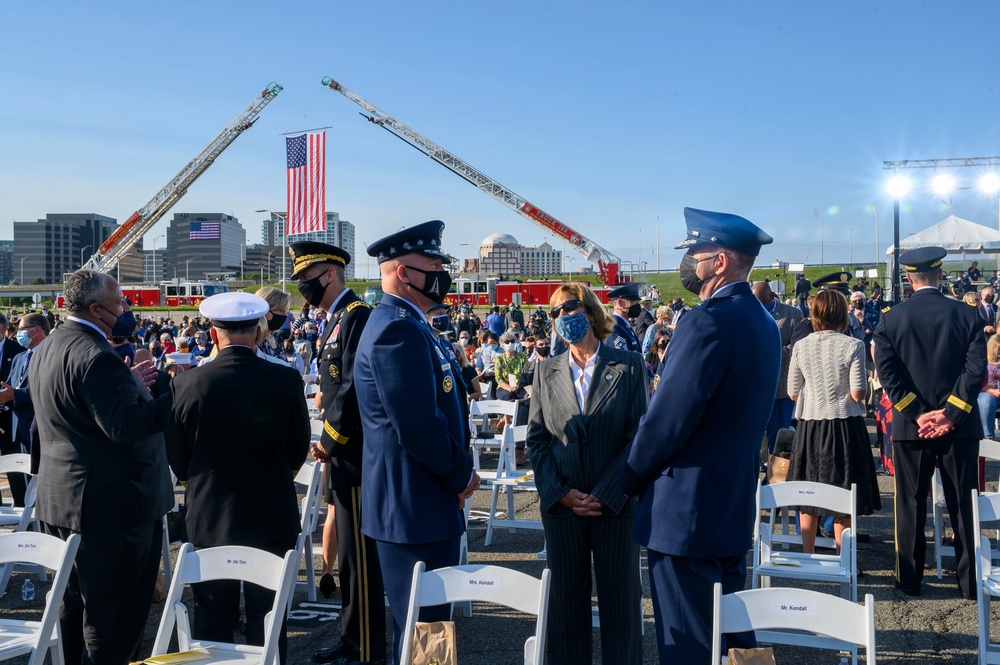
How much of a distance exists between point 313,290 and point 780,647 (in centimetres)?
325

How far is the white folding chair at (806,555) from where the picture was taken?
423cm

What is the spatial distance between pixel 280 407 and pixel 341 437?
0.48 meters

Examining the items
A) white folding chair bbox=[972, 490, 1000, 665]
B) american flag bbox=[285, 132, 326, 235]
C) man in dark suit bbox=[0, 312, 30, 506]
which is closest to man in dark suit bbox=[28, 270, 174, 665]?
man in dark suit bbox=[0, 312, 30, 506]

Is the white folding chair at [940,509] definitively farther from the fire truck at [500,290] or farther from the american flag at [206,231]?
the american flag at [206,231]

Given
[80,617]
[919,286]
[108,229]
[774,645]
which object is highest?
[108,229]

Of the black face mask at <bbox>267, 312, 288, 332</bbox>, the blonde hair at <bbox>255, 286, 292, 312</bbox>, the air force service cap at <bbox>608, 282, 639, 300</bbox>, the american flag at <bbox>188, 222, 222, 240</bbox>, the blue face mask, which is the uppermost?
the american flag at <bbox>188, 222, 222, 240</bbox>

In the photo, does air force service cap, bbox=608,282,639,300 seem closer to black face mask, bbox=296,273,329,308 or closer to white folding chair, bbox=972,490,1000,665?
black face mask, bbox=296,273,329,308

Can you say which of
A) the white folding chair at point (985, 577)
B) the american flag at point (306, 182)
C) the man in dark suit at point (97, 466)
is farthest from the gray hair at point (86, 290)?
the american flag at point (306, 182)

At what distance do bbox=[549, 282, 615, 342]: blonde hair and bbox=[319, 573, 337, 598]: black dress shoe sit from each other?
243 centimetres

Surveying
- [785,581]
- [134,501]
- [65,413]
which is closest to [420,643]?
[134,501]

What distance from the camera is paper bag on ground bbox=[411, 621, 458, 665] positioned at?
8.88 feet

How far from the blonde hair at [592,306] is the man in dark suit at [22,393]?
4.34 metres

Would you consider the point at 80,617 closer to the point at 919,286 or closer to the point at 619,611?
the point at 619,611

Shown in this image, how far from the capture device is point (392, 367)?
309 cm
